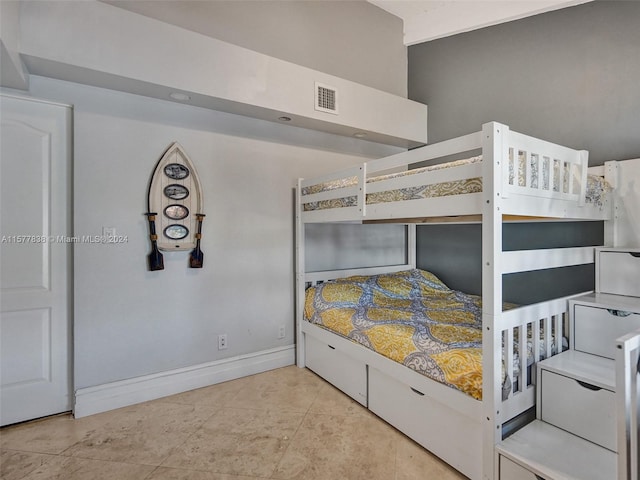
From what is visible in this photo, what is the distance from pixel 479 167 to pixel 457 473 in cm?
145

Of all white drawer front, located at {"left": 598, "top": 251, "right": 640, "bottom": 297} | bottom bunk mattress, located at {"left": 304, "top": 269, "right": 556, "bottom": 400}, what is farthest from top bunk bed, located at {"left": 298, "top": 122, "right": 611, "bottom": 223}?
bottom bunk mattress, located at {"left": 304, "top": 269, "right": 556, "bottom": 400}

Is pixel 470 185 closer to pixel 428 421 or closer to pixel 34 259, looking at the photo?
pixel 428 421

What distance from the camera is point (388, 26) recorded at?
3.42 metres

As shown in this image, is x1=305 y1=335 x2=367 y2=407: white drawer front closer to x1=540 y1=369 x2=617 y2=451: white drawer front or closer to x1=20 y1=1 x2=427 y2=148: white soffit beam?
x1=540 y1=369 x2=617 y2=451: white drawer front

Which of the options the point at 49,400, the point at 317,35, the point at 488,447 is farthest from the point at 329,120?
the point at 49,400

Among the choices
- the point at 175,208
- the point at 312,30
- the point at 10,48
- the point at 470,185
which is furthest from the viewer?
the point at 312,30

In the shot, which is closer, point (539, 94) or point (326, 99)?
point (539, 94)

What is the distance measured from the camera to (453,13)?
9.71ft

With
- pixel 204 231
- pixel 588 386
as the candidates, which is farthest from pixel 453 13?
pixel 588 386

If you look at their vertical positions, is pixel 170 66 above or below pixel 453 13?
below

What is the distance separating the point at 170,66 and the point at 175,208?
94 cm

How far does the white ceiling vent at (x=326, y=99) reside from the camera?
2703mm

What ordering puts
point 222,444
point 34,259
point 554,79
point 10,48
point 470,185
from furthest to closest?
point 554,79, point 34,259, point 222,444, point 10,48, point 470,185

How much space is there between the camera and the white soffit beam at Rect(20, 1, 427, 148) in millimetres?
1833
